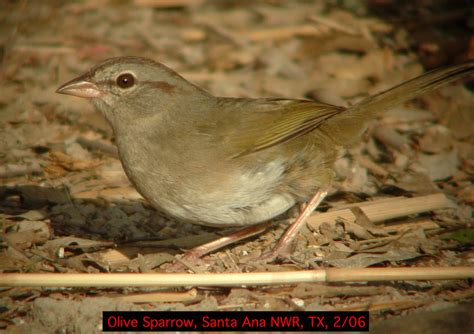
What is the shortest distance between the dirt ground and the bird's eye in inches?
48.0

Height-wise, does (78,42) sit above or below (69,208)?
above

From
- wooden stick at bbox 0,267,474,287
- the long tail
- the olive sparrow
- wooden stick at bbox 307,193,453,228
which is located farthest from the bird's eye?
wooden stick at bbox 307,193,453,228

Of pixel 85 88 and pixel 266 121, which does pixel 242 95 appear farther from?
pixel 85 88

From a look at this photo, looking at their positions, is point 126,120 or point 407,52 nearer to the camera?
point 126,120

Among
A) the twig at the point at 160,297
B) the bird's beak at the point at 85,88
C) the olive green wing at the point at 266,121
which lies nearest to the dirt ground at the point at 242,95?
the twig at the point at 160,297

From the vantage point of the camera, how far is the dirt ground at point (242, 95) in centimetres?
442

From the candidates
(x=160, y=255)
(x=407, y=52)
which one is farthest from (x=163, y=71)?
(x=407, y=52)

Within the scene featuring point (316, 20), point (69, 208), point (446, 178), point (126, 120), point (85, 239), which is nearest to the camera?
point (126, 120)

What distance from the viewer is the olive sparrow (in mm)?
4582

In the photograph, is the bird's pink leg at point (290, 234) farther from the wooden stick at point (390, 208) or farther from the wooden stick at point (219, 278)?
the wooden stick at point (219, 278)

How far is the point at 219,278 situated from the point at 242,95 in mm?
3344

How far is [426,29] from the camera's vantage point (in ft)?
26.3

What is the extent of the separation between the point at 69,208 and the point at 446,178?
3.34 meters

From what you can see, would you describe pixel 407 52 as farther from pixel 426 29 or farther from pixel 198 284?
pixel 198 284
